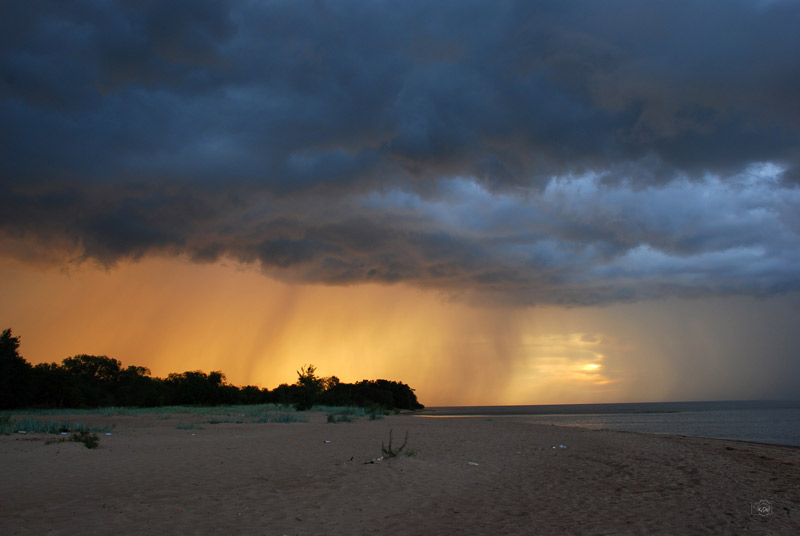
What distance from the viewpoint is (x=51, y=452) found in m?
15.5

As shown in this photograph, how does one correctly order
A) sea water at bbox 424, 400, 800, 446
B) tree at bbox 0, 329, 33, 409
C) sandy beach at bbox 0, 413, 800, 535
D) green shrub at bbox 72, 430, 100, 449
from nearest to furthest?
1. sandy beach at bbox 0, 413, 800, 535
2. green shrub at bbox 72, 430, 100, 449
3. sea water at bbox 424, 400, 800, 446
4. tree at bbox 0, 329, 33, 409

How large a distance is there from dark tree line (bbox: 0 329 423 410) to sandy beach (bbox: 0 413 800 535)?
31994mm

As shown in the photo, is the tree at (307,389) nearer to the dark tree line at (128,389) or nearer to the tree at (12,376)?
the dark tree line at (128,389)

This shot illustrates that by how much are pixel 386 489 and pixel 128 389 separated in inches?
3918

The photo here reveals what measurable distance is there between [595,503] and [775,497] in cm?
438

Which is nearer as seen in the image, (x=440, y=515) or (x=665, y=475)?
(x=440, y=515)

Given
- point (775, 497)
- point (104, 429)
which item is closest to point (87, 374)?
point (104, 429)

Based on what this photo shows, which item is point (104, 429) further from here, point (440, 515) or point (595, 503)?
point (595, 503)
